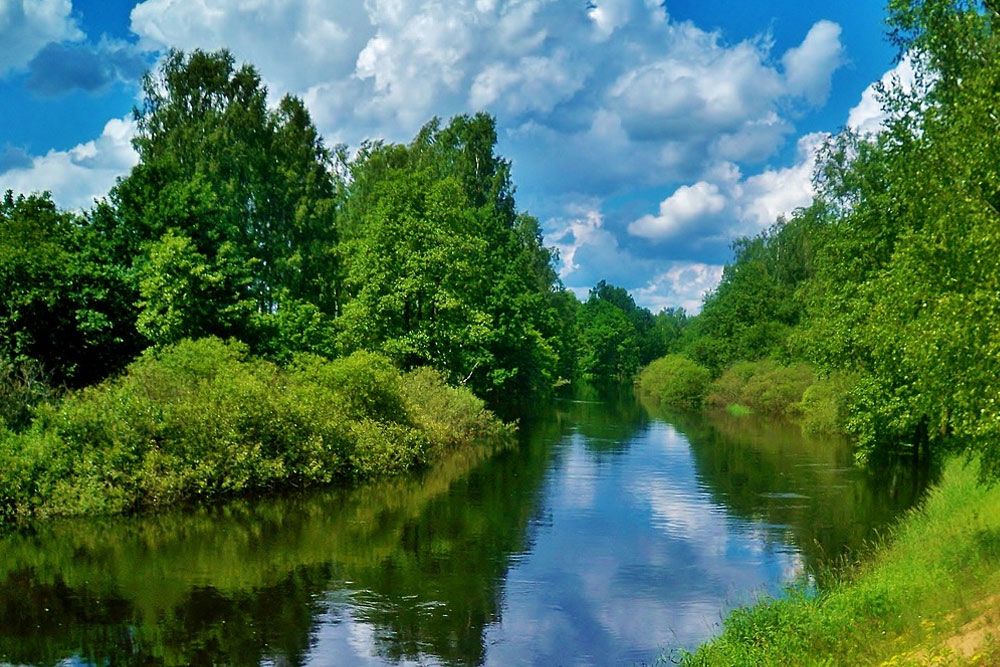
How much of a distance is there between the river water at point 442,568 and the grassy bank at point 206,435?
1.27 m

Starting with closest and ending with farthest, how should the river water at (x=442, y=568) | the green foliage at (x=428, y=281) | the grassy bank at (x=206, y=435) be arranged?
the river water at (x=442, y=568)
the grassy bank at (x=206, y=435)
the green foliage at (x=428, y=281)

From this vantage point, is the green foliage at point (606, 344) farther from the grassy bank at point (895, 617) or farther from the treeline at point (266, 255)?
the grassy bank at point (895, 617)

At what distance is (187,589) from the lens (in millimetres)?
20531

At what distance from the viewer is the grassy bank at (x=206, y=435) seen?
27.0 metres

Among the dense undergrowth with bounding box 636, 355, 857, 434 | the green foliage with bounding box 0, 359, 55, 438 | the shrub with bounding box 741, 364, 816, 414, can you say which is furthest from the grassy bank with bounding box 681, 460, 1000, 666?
the shrub with bounding box 741, 364, 816, 414

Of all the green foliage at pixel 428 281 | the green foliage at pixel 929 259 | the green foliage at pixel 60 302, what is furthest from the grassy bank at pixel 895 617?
the green foliage at pixel 428 281

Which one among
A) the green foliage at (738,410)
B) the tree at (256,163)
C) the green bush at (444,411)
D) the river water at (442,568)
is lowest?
the river water at (442,568)

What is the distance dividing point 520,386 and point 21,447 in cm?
4967

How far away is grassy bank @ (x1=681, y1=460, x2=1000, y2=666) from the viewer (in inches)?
499

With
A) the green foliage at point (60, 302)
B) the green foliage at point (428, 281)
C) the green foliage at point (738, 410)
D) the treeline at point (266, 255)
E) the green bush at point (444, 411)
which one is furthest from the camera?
the green foliage at point (738, 410)

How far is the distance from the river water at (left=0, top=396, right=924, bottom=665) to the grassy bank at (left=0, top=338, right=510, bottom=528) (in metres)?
1.27

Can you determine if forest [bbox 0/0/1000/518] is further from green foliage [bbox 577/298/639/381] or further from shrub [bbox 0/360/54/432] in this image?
green foliage [bbox 577/298/639/381]

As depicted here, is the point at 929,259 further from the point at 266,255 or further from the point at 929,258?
the point at 266,255

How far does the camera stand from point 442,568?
22.9 metres
